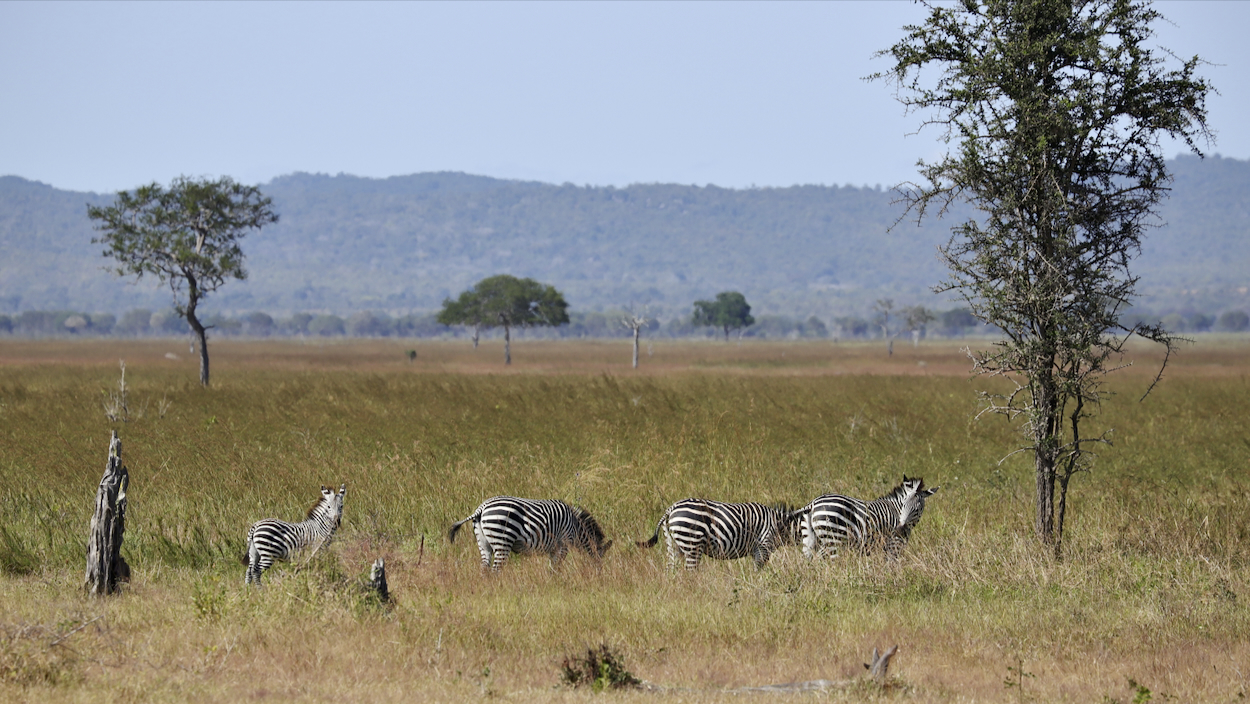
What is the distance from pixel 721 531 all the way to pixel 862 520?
60.4 inches

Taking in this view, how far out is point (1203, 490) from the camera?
601 inches

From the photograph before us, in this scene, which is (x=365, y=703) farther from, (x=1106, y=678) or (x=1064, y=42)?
(x=1064, y=42)

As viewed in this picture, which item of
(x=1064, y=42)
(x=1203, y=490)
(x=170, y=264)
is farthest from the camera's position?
(x=170, y=264)

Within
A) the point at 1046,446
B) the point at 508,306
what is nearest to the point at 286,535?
the point at 1046,446

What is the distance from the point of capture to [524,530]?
33.6 ft

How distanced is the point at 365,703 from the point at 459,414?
1557 centimetres

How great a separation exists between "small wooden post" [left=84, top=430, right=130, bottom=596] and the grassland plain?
0.36 metres

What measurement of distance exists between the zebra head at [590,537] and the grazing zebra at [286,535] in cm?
246

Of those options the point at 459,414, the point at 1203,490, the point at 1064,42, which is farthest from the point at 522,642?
the point at 459,414

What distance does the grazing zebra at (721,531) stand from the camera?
10242 mm

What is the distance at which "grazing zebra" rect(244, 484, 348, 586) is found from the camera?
985 centimetres

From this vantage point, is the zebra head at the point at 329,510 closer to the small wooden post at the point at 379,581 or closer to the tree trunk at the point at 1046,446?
the small wooden post at the point at 379,581

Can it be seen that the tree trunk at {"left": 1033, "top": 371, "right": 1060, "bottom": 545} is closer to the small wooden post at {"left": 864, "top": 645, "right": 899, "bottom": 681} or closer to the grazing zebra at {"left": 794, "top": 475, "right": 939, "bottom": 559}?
the grazing zebra at {"left": 794, "top": 475, "right": 939, "bottom": 559}

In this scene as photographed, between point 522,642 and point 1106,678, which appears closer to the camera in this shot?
point 1106,678
